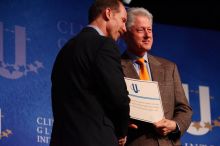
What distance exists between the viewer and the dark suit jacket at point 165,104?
2.89 metres

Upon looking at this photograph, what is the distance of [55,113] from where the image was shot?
2.47 metres

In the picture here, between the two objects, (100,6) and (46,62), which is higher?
(100,6)

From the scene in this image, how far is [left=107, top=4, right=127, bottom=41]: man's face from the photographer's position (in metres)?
2.61

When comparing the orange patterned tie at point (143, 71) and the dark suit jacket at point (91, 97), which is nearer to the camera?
the dark suit jacket at point (91, 97)

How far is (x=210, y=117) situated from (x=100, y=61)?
2163mm

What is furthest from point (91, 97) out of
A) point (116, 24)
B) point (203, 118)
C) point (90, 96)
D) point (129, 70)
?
point (203, 118)

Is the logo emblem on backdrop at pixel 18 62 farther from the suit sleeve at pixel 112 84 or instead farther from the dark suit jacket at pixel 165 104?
the suit sleeve at pixel 112 84

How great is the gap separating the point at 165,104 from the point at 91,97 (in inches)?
27.0

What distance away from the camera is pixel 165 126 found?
112 inches

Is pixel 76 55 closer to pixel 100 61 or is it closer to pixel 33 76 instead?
pixel 100 61

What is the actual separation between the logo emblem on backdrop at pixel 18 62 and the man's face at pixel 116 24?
128 cm

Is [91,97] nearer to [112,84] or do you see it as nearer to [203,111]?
[112,84]

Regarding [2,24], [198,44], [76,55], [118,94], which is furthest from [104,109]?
[198,44]

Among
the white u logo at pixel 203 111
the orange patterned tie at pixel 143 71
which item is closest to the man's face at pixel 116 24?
the orange patterned tie at pixel 143 71
